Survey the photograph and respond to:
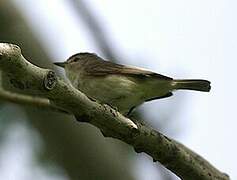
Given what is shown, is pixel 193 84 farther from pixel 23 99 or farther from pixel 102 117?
pixel 102 117

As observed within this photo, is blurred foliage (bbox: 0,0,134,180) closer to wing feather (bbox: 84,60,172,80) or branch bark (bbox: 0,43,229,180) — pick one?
branch bark (bbox: 0,43,229,180)

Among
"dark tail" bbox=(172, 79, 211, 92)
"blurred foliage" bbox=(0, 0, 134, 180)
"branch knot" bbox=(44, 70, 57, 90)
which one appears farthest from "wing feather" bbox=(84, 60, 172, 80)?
"branch knot" bbox=(44, 70, 57, 90)

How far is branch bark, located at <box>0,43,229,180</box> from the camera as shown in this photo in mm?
2045

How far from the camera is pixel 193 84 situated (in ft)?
14.4

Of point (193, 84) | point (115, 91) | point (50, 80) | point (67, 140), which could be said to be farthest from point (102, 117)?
point (193, 84)

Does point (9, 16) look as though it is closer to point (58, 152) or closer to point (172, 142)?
point (58, 152)

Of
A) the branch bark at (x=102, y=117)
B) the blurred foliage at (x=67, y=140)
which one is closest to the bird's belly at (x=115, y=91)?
the blurred foliage at (x=67, y=140)

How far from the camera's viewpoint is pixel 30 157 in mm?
3887

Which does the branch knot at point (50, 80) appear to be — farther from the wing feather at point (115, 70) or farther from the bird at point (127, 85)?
the wing feather at point (115, 70)

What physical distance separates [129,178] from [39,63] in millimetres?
798

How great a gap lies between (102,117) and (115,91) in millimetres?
1814

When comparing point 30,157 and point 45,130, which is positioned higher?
point 45,130

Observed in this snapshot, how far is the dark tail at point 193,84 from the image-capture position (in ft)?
14.2

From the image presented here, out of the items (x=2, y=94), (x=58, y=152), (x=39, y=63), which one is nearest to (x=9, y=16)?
(x=39, y=63)
